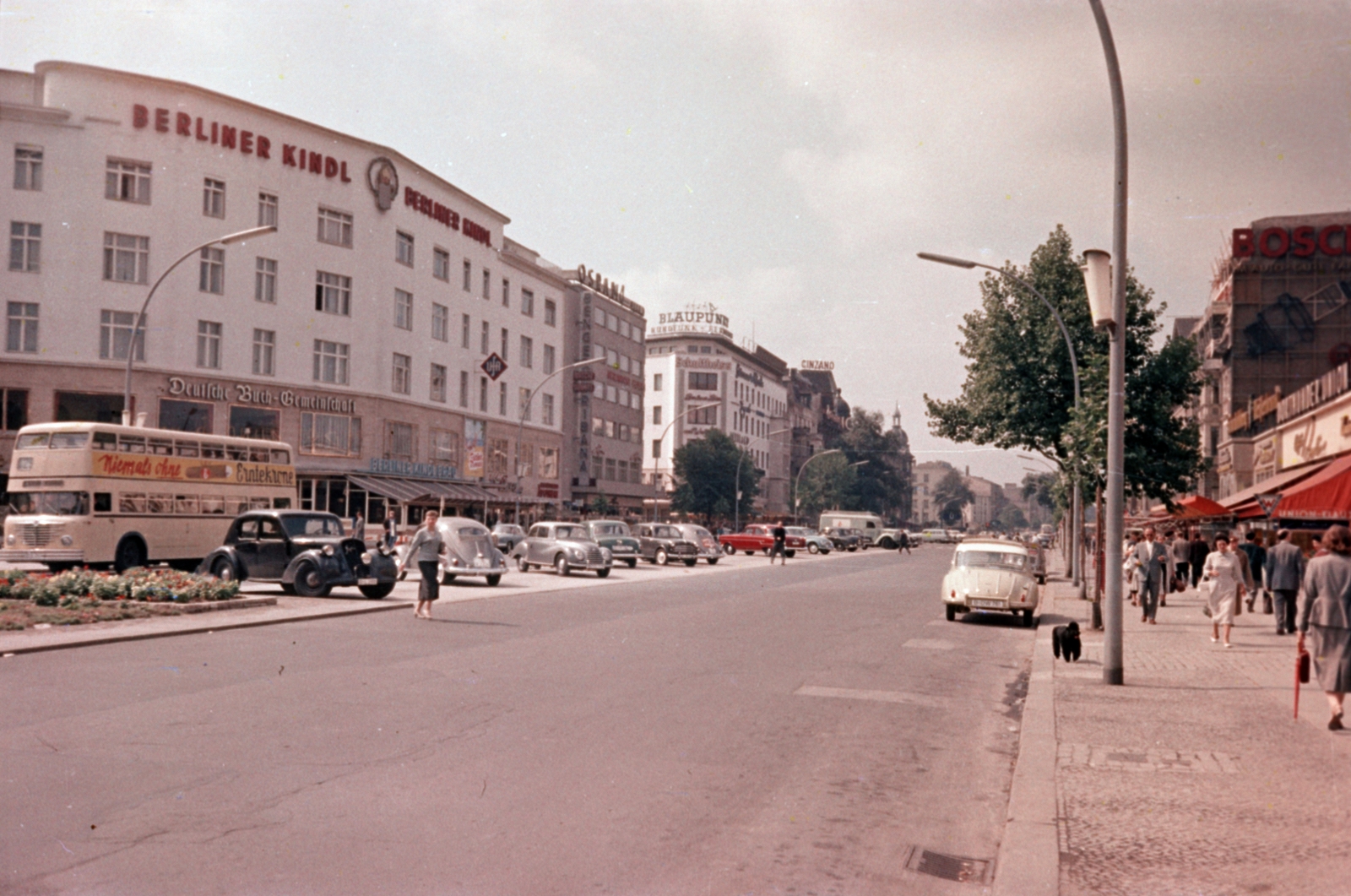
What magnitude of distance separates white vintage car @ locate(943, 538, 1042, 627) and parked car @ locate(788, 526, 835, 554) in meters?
45.1

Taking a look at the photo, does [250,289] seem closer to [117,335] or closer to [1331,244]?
[117,335]

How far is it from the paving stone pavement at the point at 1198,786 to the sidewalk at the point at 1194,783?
0.04ft

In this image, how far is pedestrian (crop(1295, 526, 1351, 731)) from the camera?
9.49 metres

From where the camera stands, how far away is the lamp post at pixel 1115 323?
1208 cm

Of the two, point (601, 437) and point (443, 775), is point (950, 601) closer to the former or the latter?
point (443, 775)

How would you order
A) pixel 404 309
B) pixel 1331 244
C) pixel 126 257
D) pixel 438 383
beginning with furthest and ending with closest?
pixel 438 383 → pixel 1331 244 → pixel 404 309 → pixel 126 257

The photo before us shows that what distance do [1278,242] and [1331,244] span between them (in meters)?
2.47

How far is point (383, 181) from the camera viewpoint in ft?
185

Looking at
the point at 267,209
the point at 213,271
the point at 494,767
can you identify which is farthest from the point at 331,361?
the point at 494,767

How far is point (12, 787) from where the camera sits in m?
6.43

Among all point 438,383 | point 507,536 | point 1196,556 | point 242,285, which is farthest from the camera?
point 438,383

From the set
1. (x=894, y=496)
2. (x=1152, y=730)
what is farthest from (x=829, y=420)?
(x=1152, y=730)

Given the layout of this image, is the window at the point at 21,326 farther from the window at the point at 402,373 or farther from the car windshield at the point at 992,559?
the car windshield at the point at 992,559

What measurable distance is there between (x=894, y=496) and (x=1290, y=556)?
12832 cm
